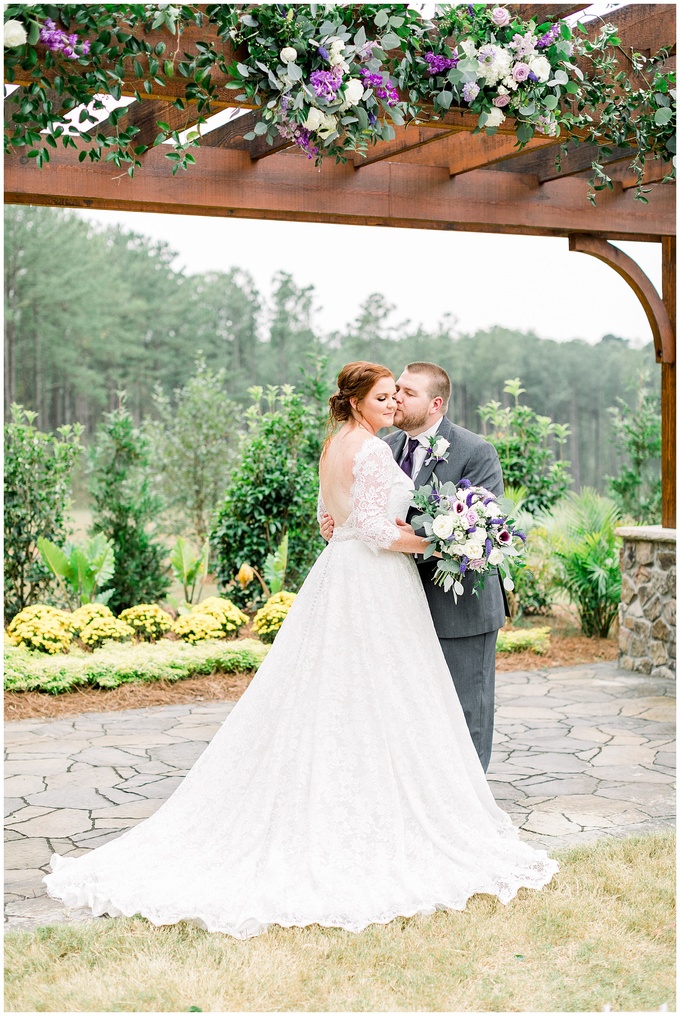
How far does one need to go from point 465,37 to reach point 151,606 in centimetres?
570

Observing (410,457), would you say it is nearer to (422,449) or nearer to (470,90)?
(422,449)

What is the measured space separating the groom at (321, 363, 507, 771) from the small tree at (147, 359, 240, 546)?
6.60 meters

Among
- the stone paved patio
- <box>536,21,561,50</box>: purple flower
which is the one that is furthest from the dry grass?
<box>536,21,561,50</box>: purple flower

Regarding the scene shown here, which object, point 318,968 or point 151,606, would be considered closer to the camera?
point 318,968

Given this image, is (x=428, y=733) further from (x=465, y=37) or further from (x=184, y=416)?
(x=184, y=416)

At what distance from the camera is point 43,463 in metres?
8.88

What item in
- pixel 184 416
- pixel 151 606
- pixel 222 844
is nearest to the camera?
pixel 222 844

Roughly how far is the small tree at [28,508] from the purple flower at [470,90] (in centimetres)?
612

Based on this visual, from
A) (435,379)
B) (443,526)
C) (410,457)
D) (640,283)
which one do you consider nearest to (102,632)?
(410,457)

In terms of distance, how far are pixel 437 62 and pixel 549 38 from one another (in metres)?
0.45

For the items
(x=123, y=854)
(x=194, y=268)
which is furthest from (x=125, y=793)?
(x=194, y=268)

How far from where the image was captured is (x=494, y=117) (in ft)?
11.5

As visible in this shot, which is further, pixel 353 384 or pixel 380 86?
pixel 353 384

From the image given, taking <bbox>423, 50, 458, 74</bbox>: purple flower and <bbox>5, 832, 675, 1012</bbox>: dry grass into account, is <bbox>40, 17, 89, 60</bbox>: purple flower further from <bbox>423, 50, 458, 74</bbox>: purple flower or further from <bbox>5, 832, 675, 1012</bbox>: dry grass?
<bbox>5, 832, 675, 1012</bbox>: dry grass
